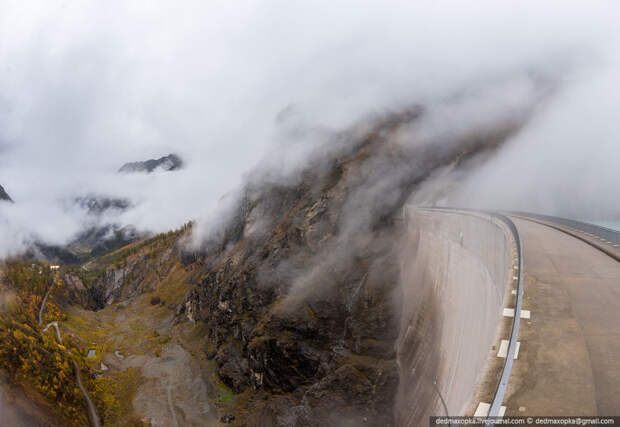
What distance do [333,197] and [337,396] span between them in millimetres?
43104

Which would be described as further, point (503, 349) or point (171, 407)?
point (171, 407)

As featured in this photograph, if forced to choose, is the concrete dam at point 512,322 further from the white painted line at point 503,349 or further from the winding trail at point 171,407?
the winding trail at point 171,407

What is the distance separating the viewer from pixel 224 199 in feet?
499

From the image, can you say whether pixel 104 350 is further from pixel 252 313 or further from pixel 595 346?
pixel 595 346

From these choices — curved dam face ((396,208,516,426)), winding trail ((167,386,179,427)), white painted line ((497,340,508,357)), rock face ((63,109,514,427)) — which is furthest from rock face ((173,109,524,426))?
white painted line ((497,340,508,357))

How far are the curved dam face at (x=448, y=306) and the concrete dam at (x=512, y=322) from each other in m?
0.16

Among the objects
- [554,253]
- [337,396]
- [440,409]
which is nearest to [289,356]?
[337,396]

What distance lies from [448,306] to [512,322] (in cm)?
3040

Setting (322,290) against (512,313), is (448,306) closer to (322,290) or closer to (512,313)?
(512,313)

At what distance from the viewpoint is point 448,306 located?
140 feet

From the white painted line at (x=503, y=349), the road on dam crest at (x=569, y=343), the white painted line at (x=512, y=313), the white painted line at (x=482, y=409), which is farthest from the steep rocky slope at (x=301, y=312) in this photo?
the white painted line at (x=482, y=409)

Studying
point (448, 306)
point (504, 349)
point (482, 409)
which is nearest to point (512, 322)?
point (504, 349)

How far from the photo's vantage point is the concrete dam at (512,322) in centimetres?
1096

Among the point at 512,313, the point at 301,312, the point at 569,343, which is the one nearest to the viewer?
the point at 569,343
